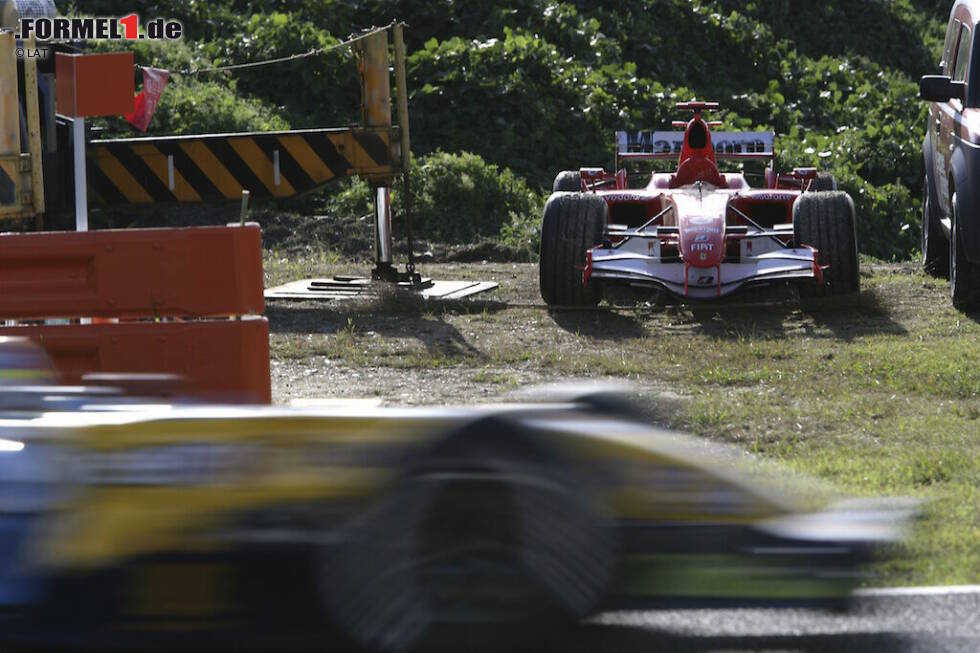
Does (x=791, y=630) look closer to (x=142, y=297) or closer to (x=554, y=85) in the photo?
(x=142, y=297)

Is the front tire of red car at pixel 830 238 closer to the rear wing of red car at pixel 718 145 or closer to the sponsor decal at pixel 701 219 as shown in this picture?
the sponsor decal at pixel 701 219

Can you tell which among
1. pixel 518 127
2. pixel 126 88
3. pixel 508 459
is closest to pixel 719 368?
pixel 126 88

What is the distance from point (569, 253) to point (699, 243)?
40.1 inches

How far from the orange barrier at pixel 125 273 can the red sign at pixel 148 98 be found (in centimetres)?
486

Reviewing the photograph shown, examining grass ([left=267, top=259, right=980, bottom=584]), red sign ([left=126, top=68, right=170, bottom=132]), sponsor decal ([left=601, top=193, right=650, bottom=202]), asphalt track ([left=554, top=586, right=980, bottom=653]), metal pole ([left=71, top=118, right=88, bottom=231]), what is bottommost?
asphalt track ([left=554, top=586, right=980, bottom=653])

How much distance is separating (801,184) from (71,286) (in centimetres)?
800

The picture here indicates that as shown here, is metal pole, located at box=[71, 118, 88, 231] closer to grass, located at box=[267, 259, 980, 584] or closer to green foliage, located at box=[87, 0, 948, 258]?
grass, located at box=[267, 259, 980, 584]

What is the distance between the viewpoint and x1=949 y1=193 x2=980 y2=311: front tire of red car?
1095 cm

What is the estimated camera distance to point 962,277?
11016 mm

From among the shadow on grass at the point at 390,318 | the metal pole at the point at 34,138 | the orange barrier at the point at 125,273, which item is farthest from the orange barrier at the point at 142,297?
the metal pole at the point at 34,138

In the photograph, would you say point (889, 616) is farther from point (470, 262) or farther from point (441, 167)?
point (441, 167)

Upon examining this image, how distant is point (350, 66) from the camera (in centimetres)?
2095

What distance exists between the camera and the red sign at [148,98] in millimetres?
12203

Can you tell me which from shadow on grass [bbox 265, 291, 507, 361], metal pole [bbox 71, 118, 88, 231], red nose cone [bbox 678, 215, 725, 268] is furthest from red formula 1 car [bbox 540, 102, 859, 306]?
metal pole [bbox 71, 118, 88, 231]
